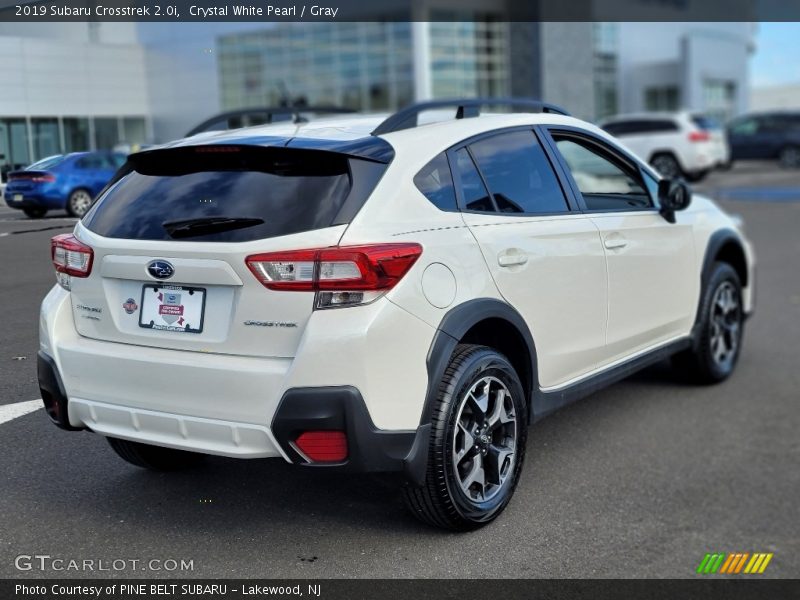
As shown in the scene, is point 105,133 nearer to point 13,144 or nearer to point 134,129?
point 134,129

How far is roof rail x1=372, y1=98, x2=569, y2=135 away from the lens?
377 cm

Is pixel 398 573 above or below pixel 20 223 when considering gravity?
below

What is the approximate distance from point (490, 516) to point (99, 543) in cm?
150

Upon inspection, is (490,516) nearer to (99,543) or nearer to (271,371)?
(271,371)

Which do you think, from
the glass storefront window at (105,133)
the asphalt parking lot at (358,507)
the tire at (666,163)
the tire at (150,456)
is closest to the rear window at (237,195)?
the asphalt parking lot at (358,507)

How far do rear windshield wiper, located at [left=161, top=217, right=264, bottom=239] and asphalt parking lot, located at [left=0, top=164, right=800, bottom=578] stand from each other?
0.61 metres

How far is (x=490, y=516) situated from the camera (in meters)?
3.78

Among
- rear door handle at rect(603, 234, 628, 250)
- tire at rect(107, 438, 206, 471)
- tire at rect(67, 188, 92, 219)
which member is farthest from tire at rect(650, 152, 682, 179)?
tire at rect(67, 188, 92, 219)

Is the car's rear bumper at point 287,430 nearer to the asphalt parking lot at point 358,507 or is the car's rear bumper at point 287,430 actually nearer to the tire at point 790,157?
the asphalt parking lot at point 358,507

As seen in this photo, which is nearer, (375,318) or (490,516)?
(375,318)

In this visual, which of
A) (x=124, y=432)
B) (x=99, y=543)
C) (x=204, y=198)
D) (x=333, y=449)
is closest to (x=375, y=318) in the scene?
(x=333, y=449)

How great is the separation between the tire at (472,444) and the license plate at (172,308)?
35.8 inches

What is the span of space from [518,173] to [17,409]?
232 cm

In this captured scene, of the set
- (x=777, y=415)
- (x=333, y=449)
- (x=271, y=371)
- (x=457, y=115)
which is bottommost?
(x=777, y=415)
